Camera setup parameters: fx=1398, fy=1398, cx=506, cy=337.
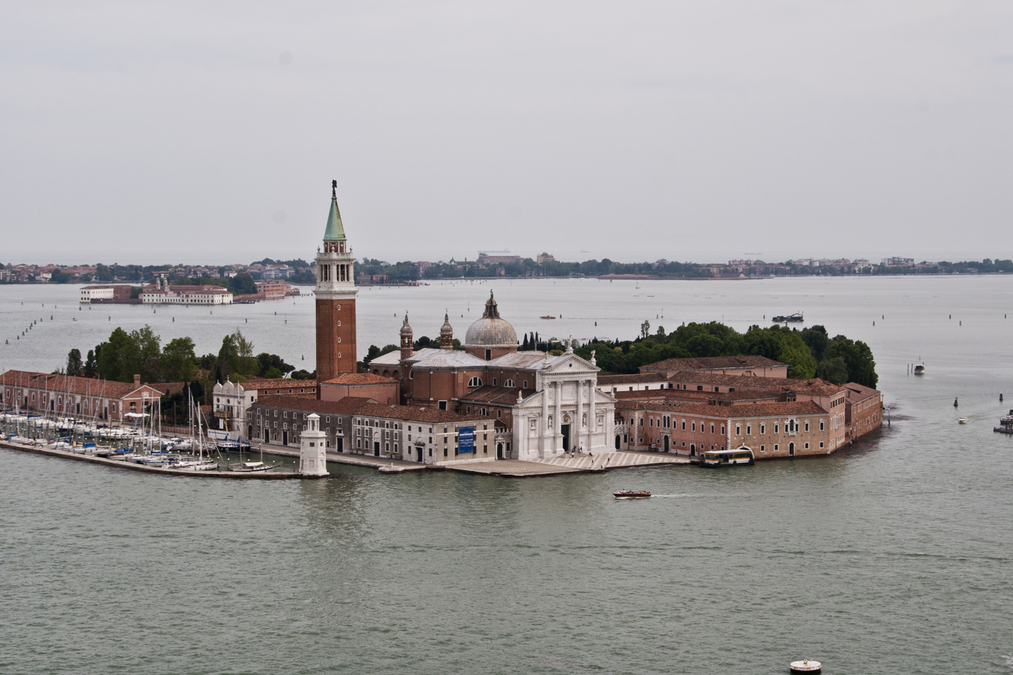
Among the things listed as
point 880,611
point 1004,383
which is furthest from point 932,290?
point 880,611

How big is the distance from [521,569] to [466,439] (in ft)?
37.5

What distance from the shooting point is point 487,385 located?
39812 millimetres

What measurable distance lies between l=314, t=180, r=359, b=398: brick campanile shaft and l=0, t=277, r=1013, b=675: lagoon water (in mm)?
7088

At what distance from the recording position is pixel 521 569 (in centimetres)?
2467

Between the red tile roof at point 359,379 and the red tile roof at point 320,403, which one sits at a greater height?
the red tile roof at point 359,379

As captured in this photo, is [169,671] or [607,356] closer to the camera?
[169,671]

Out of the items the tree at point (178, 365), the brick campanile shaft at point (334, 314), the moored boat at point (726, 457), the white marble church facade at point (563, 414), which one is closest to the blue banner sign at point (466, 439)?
the white marble church facade at point (563, 414)

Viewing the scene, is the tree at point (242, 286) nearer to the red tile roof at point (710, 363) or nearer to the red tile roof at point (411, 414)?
the red tile roof at point (710, 363)

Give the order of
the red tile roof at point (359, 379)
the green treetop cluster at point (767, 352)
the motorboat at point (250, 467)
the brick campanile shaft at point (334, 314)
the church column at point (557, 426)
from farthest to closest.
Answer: the green treetop cluster at point (767, 352), the brick campanile shaft at point (334, 314), the red tile roof at point (359, 379), the church column at point (557, 426), the motorboat at point (250, 467)

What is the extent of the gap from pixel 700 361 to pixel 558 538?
70.6ft

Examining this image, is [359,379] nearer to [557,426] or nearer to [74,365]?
[557,426]

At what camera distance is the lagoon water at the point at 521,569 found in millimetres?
20266

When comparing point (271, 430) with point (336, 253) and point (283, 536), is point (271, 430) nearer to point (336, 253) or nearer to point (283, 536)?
point (336, 253)

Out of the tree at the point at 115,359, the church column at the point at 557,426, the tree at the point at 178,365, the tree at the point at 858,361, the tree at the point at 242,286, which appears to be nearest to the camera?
the church column at the point at 557,426
